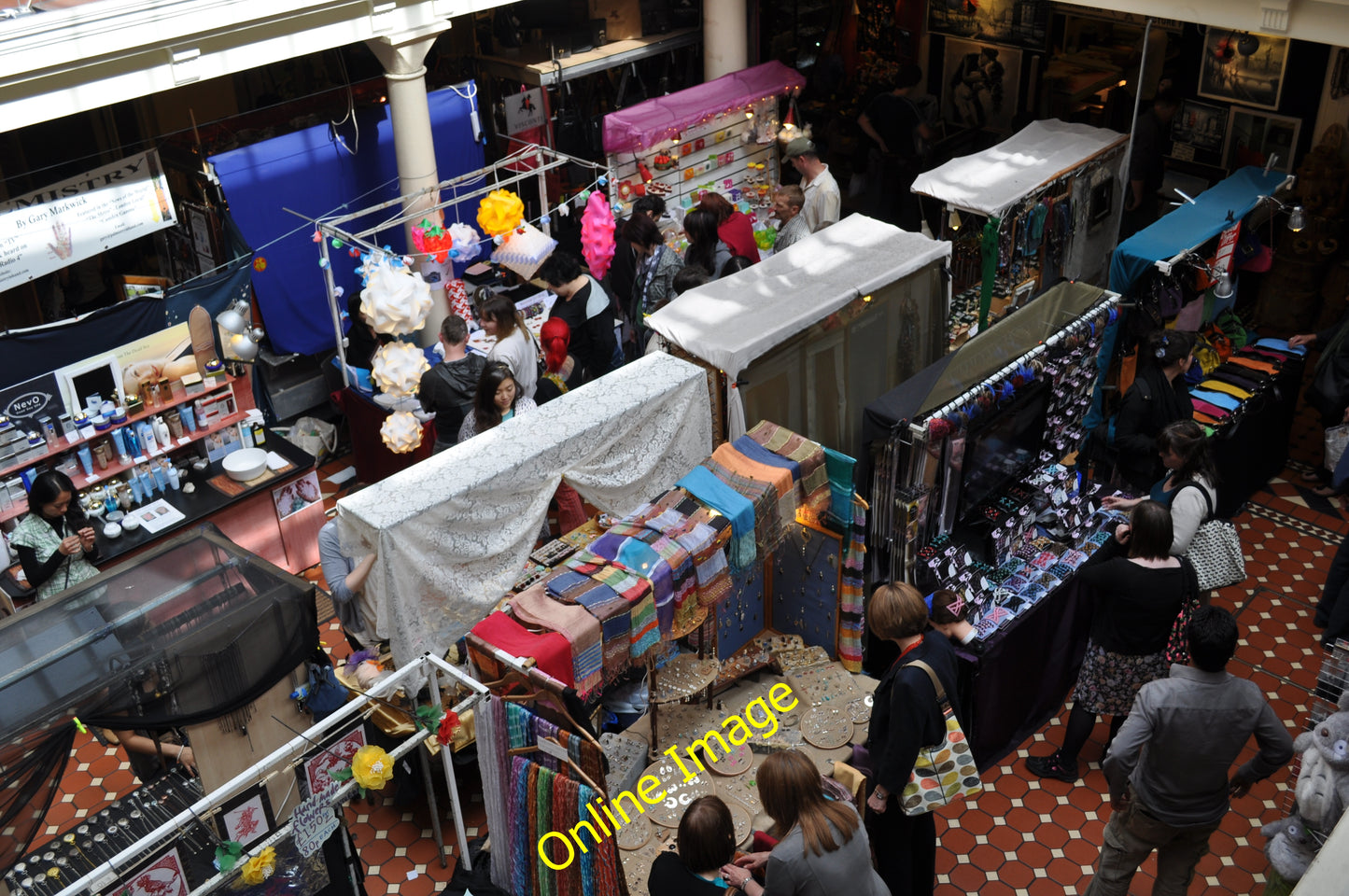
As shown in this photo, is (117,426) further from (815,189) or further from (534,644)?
(815,189)

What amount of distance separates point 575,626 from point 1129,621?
294cm

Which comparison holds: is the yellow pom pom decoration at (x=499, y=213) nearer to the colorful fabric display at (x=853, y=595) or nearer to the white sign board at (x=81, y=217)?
the white sign board at (x=81, y=217)

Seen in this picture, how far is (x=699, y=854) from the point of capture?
4.40 meters

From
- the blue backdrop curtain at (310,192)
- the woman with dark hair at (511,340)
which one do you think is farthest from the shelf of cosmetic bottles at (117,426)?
the woman with dark hair at (511,340)

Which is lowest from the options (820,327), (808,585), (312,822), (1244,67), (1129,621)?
(808,585)

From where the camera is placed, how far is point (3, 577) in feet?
23.9

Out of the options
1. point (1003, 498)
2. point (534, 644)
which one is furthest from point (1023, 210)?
point (534, 644)

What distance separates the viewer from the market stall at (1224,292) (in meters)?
8.02

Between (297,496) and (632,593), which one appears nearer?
(632,593)

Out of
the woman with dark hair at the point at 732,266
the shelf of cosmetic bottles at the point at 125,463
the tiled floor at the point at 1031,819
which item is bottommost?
the tiled floor at the point at 1031,819

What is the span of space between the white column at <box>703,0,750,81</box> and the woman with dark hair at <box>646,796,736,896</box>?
9.11 metres

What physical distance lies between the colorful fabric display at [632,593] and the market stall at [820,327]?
1.57 m

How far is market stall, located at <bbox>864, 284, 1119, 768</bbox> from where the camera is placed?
6.45m

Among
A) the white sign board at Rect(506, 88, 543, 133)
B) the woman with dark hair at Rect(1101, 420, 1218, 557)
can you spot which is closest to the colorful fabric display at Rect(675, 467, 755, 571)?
the woman with dark hair at Rect(1101, 420, 1218, 557)
